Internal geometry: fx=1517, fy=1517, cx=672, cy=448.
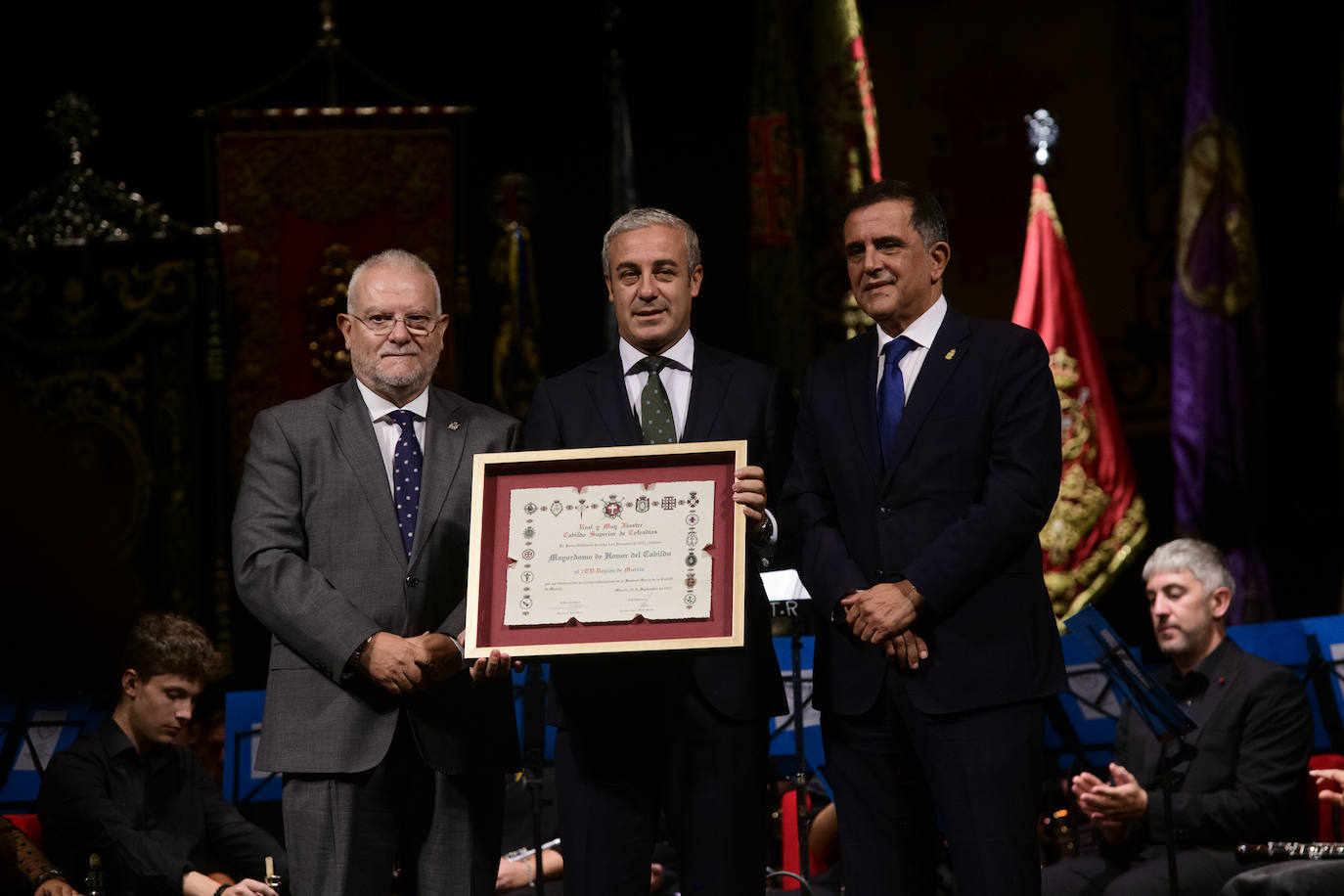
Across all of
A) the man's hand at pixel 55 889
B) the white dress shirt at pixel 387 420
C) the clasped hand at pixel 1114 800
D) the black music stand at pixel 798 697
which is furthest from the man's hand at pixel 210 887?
the clasped hand at pixel 1114 800

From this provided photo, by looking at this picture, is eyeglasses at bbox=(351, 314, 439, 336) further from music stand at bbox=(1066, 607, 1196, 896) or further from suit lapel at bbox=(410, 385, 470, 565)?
music stand at bbox=(1066, 607, 1196, 896)

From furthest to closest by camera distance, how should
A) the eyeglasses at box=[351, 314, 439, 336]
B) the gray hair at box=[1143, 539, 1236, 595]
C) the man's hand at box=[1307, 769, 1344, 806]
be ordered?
the gray hair at box=[1143, 539, 1236, 595], the man's hand at box=[1307, 769, 1344, 806], the eyeglasses at box=[351, 314, 439, 336]

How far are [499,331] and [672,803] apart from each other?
11.9ft

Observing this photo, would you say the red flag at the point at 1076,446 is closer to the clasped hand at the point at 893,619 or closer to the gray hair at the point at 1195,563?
the gray hair at the point at 1195,563

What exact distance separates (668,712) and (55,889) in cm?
198

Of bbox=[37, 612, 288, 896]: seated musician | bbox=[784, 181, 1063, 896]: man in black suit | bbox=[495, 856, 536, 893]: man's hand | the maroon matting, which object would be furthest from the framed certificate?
bbox=[495, 856, 536, 893]: man's hand

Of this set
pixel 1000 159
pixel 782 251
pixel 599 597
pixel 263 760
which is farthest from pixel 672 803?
pixel 1000 159

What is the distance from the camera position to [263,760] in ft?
9.61

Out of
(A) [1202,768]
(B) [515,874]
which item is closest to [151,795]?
(B) [515,874]

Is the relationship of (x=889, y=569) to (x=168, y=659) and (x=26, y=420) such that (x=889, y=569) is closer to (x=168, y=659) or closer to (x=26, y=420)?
(x=168, y=659)

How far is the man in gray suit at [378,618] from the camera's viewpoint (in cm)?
288

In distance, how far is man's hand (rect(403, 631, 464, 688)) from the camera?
2.85 m

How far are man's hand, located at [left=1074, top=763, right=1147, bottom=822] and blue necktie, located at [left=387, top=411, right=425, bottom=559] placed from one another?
2226mm

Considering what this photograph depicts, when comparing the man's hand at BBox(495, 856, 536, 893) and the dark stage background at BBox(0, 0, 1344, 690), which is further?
the dark stage background at BBox(0, 0, 1344, 690)
